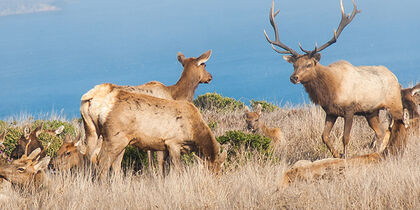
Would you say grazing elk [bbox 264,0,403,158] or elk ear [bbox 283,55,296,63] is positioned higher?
elk ear [bbox 283,55,296,63]

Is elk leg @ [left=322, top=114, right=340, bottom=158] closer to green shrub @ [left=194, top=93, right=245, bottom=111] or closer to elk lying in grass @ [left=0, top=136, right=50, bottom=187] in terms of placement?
elk lying in grass @ [left=0, top=136, right=50, bottom=187]

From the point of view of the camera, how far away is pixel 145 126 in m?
8.18

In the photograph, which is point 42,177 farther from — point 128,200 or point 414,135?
point 414,135

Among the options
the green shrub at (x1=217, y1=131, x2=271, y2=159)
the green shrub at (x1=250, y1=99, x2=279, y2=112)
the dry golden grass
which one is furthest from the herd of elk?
the green shrub at (x1=250, y1=99, x2=279, y2=112)

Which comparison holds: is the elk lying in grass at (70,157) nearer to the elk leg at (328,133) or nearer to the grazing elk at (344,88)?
the grazing elk at (344,88)

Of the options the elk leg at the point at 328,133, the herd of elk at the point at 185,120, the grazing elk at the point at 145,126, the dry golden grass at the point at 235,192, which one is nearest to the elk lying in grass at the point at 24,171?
the herd of elk at the point at 185,120

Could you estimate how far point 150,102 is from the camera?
8320 millimetres

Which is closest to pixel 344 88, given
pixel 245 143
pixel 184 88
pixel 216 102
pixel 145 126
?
pixel 245 143

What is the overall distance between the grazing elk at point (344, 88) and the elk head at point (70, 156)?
11.7 feet

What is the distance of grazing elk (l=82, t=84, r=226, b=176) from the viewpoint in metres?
8.07

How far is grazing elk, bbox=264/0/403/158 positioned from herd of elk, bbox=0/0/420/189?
2 centimetres

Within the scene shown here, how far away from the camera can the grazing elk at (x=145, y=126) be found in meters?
8.07

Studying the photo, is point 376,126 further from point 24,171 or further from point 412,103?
point 24,171

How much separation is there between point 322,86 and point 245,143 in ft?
5.16
